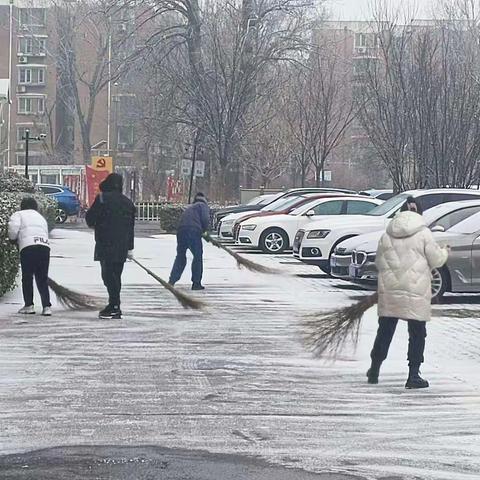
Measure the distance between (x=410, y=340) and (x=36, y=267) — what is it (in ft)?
19.1

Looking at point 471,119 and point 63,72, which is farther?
point 63,72

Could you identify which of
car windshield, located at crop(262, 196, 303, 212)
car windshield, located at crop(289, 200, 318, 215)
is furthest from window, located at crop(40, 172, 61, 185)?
car windshield, located at crop(289, 200, 318, 215)

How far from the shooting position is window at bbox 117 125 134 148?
7450 centimetres

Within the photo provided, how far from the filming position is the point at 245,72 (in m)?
42.6

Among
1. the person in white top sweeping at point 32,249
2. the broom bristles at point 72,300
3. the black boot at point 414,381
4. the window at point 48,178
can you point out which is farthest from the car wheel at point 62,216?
the black boot at point 414,381

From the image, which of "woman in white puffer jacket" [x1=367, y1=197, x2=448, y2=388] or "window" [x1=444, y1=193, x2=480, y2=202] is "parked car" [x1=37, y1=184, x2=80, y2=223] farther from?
"woman in white puffer jacket" [x1=367, y1=197, x2=448, y2=388]

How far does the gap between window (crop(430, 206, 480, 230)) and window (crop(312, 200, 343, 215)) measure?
8072 millimetres

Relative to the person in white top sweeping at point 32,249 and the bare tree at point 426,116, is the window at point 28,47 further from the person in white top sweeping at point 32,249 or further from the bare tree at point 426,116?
the person in white top sweeping at point 32,249

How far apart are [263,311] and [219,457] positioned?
817 centimetres

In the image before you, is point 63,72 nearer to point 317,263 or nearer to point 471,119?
point 471,119

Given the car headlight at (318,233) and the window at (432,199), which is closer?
the car headlight at (318,233)

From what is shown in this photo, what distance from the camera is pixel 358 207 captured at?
1002 inches

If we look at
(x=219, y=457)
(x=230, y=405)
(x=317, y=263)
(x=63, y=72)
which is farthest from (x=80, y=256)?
(x=63, y=72)

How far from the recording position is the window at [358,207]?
25.2m
